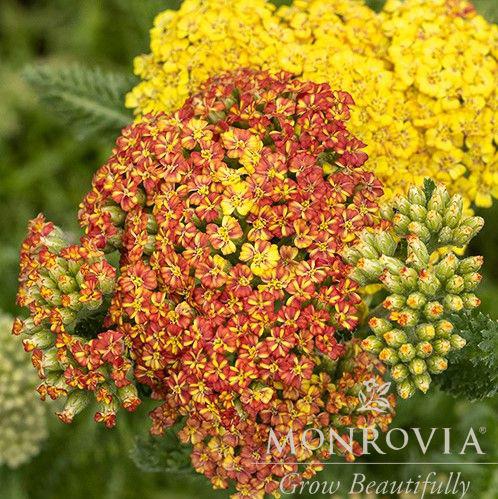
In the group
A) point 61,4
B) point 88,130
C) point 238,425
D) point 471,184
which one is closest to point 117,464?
point 88,130

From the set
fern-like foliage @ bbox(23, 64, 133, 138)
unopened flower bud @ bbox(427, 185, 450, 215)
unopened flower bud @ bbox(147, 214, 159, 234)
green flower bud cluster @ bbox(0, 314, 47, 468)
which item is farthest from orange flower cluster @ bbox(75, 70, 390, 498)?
green flower bud cluster @ bbox(0, 314, 47, 468)

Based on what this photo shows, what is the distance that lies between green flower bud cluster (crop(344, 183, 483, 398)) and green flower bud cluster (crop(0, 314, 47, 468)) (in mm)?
2183

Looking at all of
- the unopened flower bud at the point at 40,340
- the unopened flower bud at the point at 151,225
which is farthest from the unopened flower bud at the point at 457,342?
the unopened flower bud at the point at 40,340

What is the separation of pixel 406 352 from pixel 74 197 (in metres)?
4.01

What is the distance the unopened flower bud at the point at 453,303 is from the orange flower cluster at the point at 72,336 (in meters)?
1.17

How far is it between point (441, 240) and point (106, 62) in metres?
4.28

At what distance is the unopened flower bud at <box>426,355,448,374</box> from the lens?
327 centimetres

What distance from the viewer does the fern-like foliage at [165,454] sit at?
13.1 feet

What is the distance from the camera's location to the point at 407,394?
10.8 feet

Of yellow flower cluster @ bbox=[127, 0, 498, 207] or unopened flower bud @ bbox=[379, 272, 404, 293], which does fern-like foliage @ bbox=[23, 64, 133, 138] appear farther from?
unopened flower bud @ bbox=[379, 272, 404, 293]

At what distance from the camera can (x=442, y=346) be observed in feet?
10.7

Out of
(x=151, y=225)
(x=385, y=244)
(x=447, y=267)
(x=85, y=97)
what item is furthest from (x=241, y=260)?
(x=85, y=97)

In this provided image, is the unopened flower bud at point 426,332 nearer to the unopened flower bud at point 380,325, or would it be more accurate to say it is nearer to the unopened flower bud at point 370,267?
the unopened flower bud at point 380,325

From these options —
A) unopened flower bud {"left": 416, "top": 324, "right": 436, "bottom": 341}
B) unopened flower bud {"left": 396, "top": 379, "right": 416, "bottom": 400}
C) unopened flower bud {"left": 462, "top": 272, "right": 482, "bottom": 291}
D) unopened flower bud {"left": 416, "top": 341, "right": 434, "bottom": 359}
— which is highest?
unopened flower bud {"left": 462, "top": 272, "right": 482, "bottom": 291}
